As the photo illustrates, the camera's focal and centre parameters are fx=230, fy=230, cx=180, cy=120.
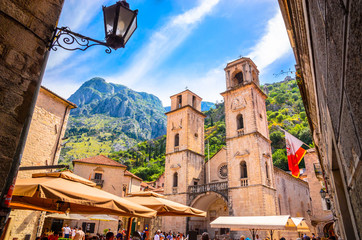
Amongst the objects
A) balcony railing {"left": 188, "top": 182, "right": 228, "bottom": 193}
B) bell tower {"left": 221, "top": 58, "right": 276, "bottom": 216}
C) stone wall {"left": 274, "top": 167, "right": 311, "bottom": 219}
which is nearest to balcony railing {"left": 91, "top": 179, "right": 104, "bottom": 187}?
balcony railing {"left": 188, "top": 182, "right": 228, "bottom": 193}

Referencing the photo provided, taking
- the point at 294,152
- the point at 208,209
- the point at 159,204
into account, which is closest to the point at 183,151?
the point at 208,209

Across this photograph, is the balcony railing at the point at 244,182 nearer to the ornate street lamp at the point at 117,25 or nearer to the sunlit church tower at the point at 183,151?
the sunlit church tower at the point at 183,151

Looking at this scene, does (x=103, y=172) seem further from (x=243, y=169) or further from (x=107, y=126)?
(x=107, y=126)

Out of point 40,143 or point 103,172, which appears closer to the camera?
point 40,143

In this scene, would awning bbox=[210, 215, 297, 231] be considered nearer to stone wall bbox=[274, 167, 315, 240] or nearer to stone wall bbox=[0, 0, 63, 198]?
stone wall bbox=[274, 167, 315, 240]

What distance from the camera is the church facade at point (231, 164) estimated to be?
20672 millimetres

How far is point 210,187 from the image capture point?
77.7ft

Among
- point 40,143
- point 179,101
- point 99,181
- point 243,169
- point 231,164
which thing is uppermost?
point 179,101

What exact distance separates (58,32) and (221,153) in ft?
84.4

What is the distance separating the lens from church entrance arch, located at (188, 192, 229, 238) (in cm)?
2372

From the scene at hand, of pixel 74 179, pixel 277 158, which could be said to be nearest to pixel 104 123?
pixel 277 158

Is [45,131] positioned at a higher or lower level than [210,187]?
higher

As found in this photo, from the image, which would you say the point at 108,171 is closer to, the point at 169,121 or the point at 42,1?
the point at 169,121

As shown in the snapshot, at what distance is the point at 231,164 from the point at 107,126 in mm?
136652
